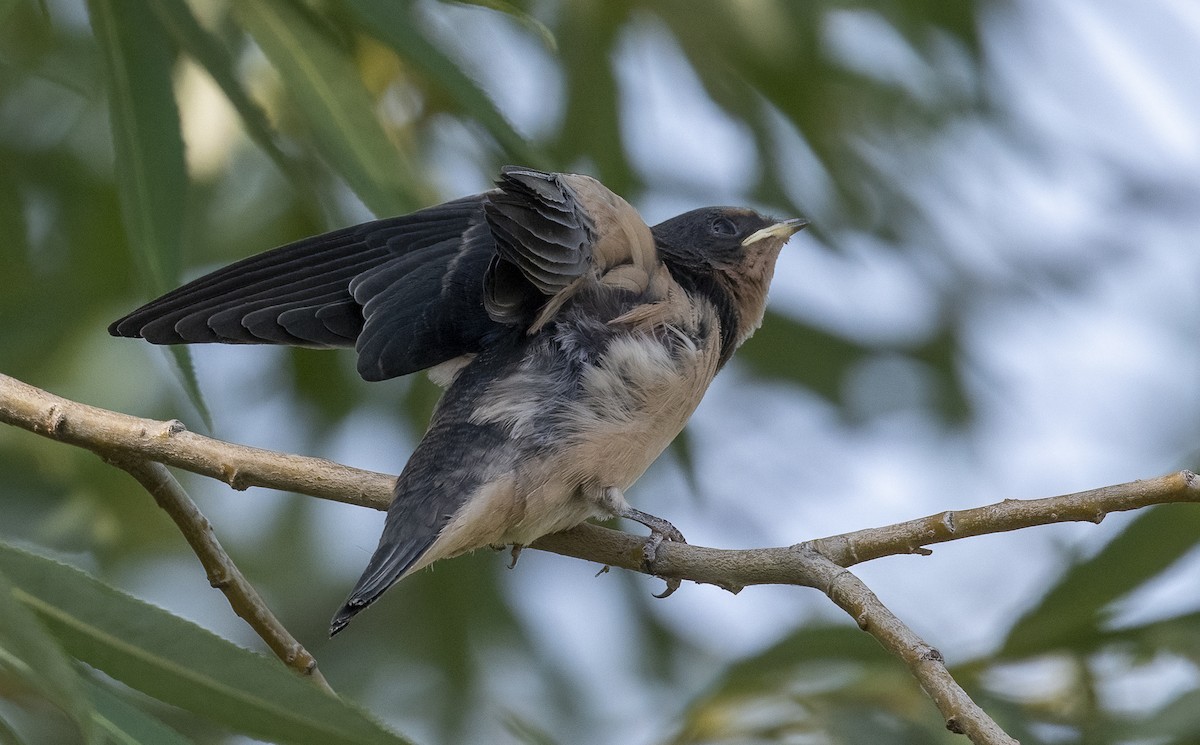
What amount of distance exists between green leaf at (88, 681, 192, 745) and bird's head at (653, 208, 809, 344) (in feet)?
4.91

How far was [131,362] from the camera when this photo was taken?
3.70 m

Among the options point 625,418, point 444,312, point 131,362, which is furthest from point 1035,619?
point 131,362

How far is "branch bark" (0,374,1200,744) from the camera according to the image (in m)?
1.54

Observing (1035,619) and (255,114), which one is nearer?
(255,114)

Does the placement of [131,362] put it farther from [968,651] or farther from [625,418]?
[968,651]

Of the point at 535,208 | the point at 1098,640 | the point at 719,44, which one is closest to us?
the point at 535,208

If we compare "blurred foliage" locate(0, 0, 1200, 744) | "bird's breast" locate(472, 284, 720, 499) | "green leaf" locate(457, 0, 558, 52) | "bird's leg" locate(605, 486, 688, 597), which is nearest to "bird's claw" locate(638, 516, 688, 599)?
"bird's leg" locate(605, 486, 688, 597)

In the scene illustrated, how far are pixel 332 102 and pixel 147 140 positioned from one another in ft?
1.24

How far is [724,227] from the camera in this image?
2.91 m

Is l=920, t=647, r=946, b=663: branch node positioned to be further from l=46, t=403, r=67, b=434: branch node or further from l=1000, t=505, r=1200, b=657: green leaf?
l=1000, t=505, r=1200, b=657: green leaf

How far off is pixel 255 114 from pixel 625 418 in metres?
0.86

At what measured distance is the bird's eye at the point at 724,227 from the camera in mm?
2898

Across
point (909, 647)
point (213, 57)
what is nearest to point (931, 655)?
point (909, 647)

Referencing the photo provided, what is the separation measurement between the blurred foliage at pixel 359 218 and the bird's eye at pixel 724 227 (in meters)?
0.40
